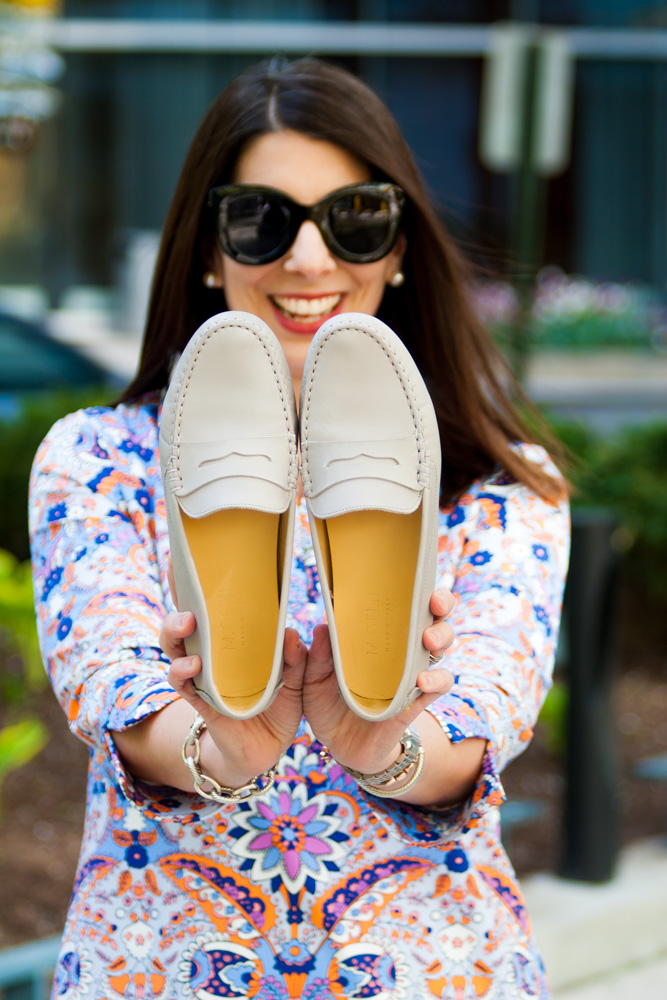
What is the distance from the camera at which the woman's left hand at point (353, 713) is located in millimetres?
1279

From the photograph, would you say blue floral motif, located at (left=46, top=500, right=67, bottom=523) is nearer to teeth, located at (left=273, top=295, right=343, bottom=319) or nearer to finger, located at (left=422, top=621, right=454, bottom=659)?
teeth, located at (left=273, top=295, right=343, bottom=319)

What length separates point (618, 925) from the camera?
12.2 feet

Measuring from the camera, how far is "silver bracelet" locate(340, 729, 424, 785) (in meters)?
1.37

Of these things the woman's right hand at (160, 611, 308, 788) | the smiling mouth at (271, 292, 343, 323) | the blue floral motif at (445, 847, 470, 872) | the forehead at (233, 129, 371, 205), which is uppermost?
the forehead at (233, 129, 371, 205)

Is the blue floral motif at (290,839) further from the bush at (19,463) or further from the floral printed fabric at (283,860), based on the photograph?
the bush at (19,463)

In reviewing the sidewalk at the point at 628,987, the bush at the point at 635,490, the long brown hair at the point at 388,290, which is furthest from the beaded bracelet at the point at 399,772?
the bush at the point at 635,490

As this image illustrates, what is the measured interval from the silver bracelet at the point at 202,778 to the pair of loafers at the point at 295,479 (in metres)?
0.09

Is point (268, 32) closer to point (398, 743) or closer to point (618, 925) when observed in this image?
point (618, 925)

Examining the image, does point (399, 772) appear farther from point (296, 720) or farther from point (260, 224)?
point (260, 224)

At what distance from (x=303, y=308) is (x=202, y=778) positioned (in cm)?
72

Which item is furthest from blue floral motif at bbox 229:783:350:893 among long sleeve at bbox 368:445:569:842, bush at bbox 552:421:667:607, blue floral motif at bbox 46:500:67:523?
bush at bbox 552:421:667:607

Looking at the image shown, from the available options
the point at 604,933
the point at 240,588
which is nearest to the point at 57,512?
the point at 240,588

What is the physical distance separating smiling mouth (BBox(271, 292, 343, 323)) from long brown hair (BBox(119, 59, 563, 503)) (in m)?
0.18

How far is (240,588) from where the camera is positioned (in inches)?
54.1
